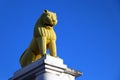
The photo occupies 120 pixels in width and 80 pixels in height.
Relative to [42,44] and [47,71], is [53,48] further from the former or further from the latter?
[47,71]

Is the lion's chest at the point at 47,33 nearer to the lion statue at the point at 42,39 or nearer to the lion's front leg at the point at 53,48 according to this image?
the lion statue at the point at 42,39

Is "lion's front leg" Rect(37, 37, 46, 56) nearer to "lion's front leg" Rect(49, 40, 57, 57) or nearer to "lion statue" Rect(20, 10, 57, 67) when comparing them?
"lion statue" Rect(20, 10, 57, 67)

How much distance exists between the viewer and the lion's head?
10836mm

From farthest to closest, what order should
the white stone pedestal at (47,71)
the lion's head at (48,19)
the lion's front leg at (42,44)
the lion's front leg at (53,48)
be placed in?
1. the lion's head at (48,19)
2. the lion's front leg at (53,48)
3. the lion's front leg at (42,44)
4. the white stone pedestal at (47,71)

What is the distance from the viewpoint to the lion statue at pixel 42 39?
417 inches

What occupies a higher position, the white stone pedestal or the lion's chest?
the lion's chest

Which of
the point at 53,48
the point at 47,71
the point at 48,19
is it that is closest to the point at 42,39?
the point at 53,48

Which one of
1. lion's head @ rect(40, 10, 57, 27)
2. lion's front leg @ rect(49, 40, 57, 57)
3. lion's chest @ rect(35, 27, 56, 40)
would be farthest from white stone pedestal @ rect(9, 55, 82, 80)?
lion's head @ rect(40, 10, 57, 27)

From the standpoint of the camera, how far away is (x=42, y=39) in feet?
34.7

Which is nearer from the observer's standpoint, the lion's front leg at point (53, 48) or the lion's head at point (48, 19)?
the lion's front leg at point (53, 48)

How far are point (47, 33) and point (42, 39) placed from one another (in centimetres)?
26

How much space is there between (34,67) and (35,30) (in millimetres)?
1237

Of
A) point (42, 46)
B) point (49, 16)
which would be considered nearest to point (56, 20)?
point (49, 16)

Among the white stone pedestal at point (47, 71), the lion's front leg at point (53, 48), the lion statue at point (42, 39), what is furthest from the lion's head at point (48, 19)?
the white stone pedestal at point (47, 71)
